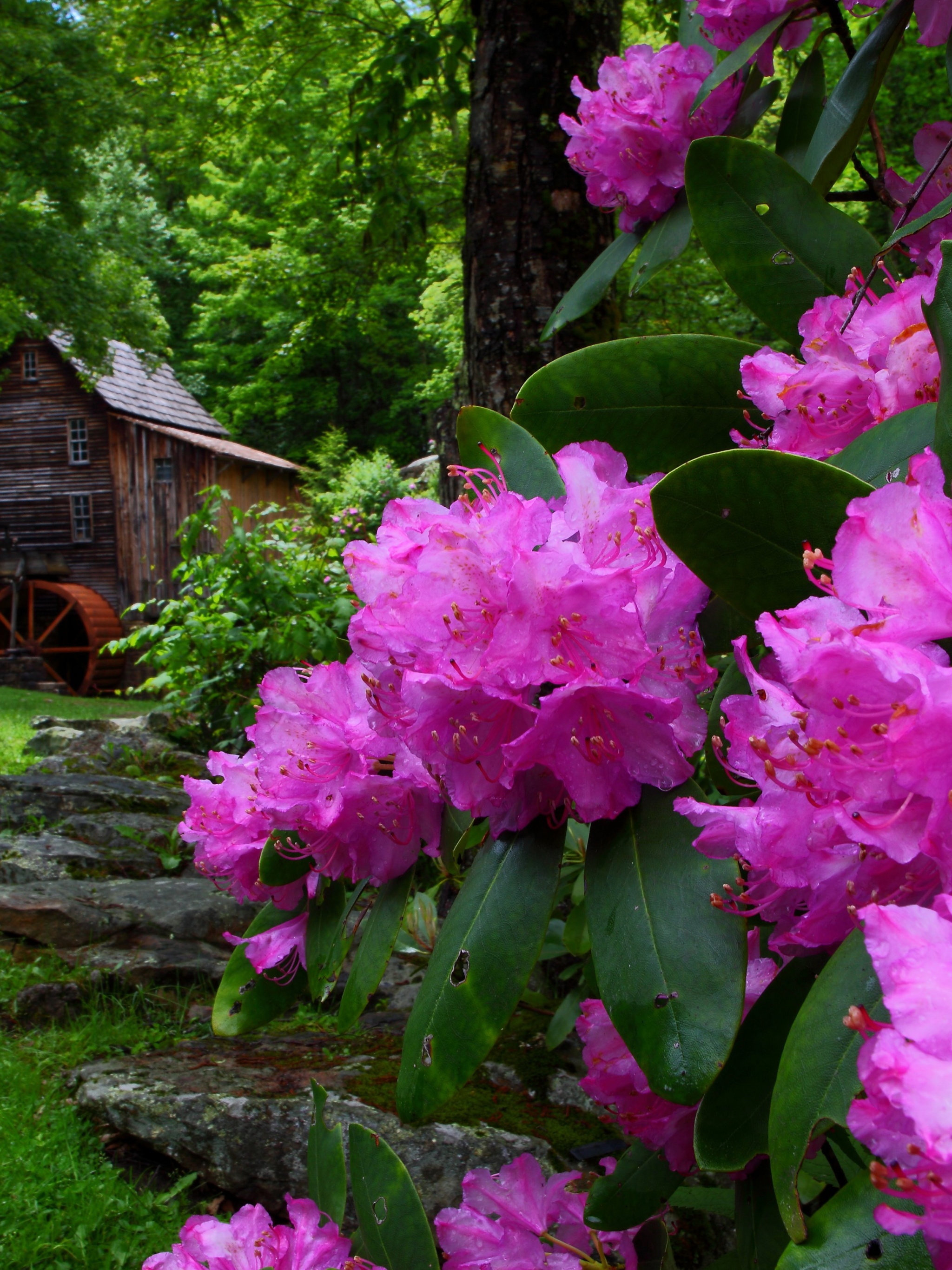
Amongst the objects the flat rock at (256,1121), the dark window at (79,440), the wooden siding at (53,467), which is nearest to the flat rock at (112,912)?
the flat rock at (256,1121)

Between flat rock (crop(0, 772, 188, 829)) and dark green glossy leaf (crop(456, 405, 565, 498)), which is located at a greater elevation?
dark green glossy leaf (crop(456, 405, 565, 498))

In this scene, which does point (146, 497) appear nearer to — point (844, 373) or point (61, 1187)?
point (61, 1187)

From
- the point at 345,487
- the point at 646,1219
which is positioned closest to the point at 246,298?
the point at 345,487

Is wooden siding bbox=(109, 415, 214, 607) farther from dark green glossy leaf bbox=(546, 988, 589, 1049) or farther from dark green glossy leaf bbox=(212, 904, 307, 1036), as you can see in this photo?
dark green glossy leaf bbox=(212, 904, 307, 1036)

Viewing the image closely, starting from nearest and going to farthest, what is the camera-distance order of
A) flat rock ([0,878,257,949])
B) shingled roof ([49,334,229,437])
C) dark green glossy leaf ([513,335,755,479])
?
dark green glossy leaf ([513,335,755,479]) < flat rock ([0,878,257,949]) < shingled roof ([49,334,229,437])

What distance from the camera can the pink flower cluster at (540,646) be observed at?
0.60 meters

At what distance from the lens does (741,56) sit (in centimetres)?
100

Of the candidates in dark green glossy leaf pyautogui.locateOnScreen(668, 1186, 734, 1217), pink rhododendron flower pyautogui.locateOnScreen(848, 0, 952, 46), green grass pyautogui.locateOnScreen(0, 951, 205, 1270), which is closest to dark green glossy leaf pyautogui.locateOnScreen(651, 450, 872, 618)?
pink rhododendron flower pyautogui.locateOnScreen(848, 0, 952, 46)

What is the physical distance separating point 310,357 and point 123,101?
16.1 metres

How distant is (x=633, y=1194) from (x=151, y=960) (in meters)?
3.76

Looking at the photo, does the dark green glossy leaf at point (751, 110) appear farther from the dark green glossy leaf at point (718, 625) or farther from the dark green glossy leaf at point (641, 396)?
the dark green glossy leaf at point (718, 625)

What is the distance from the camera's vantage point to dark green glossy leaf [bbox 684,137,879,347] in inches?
33.2

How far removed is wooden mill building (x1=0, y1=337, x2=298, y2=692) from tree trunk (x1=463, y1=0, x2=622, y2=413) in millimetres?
16903

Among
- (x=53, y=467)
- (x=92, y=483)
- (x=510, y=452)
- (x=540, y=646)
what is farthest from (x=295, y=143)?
(x=53, y=467)
